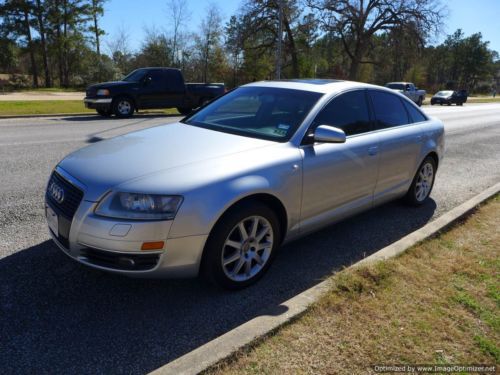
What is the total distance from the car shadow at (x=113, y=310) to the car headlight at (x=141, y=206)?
716mm

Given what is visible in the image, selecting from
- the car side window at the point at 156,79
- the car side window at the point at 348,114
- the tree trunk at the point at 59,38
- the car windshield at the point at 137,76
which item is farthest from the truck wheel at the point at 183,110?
the tree trunk at the point at 59,38

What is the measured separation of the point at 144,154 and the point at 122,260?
88 cm

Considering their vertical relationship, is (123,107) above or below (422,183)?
above

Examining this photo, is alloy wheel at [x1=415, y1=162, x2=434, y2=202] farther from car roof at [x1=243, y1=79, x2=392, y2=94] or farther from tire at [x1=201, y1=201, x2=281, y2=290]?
tire at [x1=201, y1=201, x2=281, y2=290]

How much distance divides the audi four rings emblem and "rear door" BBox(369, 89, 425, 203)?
3.03 metres

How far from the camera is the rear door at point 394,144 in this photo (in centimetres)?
443

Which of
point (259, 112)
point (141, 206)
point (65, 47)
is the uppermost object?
point (65, 47)

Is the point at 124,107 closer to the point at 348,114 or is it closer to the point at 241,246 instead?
the point at 348,114

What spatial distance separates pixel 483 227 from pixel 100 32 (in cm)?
4468

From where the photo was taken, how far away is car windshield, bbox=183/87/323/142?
3.69m

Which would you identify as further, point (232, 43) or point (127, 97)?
point (232, 43)

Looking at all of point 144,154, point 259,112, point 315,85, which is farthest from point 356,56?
point 144,154

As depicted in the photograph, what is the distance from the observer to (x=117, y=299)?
3021 millimetres

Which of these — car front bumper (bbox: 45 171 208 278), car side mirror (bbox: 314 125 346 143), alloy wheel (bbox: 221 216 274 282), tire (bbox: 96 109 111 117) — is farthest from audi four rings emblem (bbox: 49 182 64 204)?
tire (bbox: 96 109 111 117)
